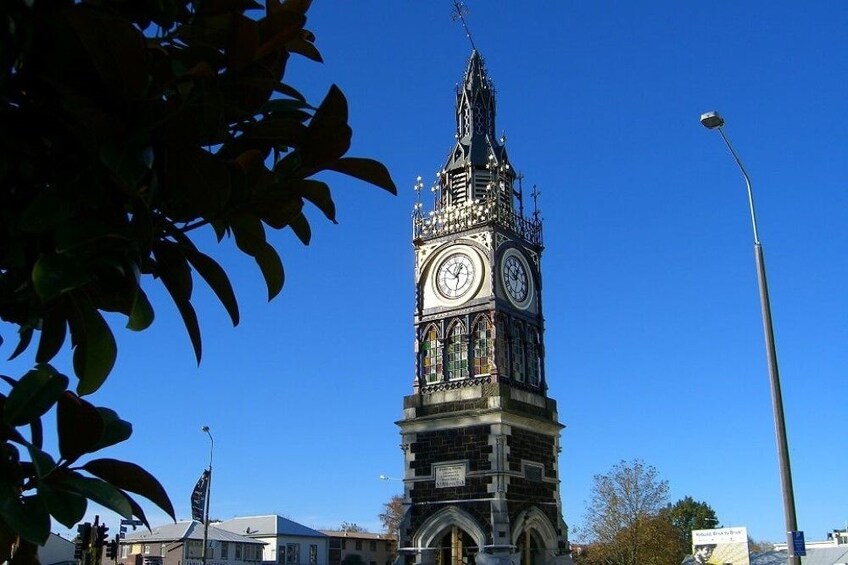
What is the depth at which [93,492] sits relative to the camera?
2.75m

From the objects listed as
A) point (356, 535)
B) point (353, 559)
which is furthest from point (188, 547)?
point (356, 535)

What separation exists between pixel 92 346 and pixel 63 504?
1.91 feet

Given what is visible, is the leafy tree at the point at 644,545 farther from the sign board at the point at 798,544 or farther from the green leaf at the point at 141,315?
the green leaf at the point at 141,315

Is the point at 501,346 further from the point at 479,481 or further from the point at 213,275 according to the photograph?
the point at 213,275

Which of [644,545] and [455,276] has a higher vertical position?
[455,276]

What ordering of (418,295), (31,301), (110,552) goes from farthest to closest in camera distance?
(418,295) < (110,552) < (31,301)

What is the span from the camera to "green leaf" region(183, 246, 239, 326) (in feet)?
11.0

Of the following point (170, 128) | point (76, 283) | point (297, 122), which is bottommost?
point (76, 283)

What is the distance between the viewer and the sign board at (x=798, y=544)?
43.4 ft

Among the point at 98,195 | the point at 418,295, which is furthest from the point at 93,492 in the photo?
the point at 418,295

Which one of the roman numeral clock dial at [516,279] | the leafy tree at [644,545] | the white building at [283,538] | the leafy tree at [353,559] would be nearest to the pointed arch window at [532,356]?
the roman numeral clock dial at [516,279]

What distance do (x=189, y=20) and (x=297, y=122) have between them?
1.88 ft

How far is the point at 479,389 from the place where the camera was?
29.9 metres

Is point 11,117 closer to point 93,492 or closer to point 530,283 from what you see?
point 93,492
